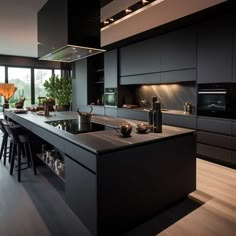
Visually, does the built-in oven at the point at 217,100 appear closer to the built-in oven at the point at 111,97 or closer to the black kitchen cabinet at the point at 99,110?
the built-in oven at the point at 111,97

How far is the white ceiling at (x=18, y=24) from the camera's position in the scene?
393 centimetres

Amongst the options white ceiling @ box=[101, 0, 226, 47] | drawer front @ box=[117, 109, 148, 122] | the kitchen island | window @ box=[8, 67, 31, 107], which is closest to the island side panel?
the kitchen island

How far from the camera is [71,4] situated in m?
2.86

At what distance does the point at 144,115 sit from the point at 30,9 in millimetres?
3080

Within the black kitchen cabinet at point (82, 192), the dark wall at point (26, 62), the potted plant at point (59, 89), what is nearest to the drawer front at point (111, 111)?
the potted plant at point (59, 89)

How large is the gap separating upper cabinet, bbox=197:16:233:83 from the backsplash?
76 centimetres

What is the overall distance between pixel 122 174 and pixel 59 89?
7231 mm

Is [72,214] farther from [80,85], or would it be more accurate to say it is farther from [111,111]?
[80,85]

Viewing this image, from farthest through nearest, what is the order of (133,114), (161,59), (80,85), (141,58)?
(80,85) < (133,114) < (141,58) < (161,59)

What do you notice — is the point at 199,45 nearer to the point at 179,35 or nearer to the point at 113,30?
the point at 179,35

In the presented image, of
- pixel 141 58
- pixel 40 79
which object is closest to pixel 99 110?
pixel 141 58

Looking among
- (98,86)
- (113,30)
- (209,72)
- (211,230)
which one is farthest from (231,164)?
(98,86)

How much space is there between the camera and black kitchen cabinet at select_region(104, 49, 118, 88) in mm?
6320

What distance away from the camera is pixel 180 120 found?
4441 mm
